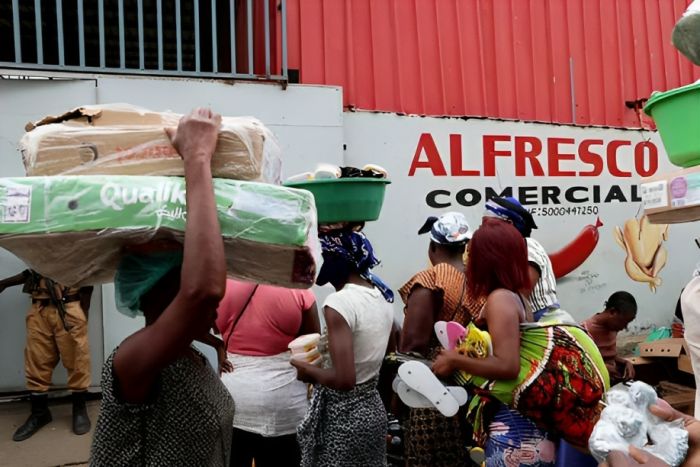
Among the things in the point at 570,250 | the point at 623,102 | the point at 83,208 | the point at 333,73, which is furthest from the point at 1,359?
the point at 623,102

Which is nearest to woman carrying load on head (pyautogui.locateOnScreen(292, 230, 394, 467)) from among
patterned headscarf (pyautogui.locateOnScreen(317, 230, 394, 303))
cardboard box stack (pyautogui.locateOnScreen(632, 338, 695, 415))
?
patterned headscarf (pyautogui.locateOnScreen(317, 230, 394, 303))

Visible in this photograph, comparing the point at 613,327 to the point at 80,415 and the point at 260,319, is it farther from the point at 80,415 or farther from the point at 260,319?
the point at 80,415

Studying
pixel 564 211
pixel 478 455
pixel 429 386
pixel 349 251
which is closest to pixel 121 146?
pixel 349 251

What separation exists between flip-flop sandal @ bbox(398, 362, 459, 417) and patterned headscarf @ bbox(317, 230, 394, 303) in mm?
346

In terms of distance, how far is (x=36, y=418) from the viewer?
4652mm

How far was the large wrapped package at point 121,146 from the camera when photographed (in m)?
1.56

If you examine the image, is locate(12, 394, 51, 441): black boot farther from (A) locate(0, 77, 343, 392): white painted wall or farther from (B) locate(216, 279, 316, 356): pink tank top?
(B) locate(216, 279, 316, 356): pink tank top

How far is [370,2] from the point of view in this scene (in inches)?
241

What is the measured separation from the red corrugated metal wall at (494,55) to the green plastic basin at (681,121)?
13.3 ft

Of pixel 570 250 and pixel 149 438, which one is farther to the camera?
pixel 570 250

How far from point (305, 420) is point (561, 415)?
3.44ft

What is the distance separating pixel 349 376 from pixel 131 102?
11.1 ft

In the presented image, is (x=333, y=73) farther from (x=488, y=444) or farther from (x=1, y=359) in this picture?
(x=488, y=444)

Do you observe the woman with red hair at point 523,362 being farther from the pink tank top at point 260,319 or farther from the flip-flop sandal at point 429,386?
the pink tank top at point 260,319
